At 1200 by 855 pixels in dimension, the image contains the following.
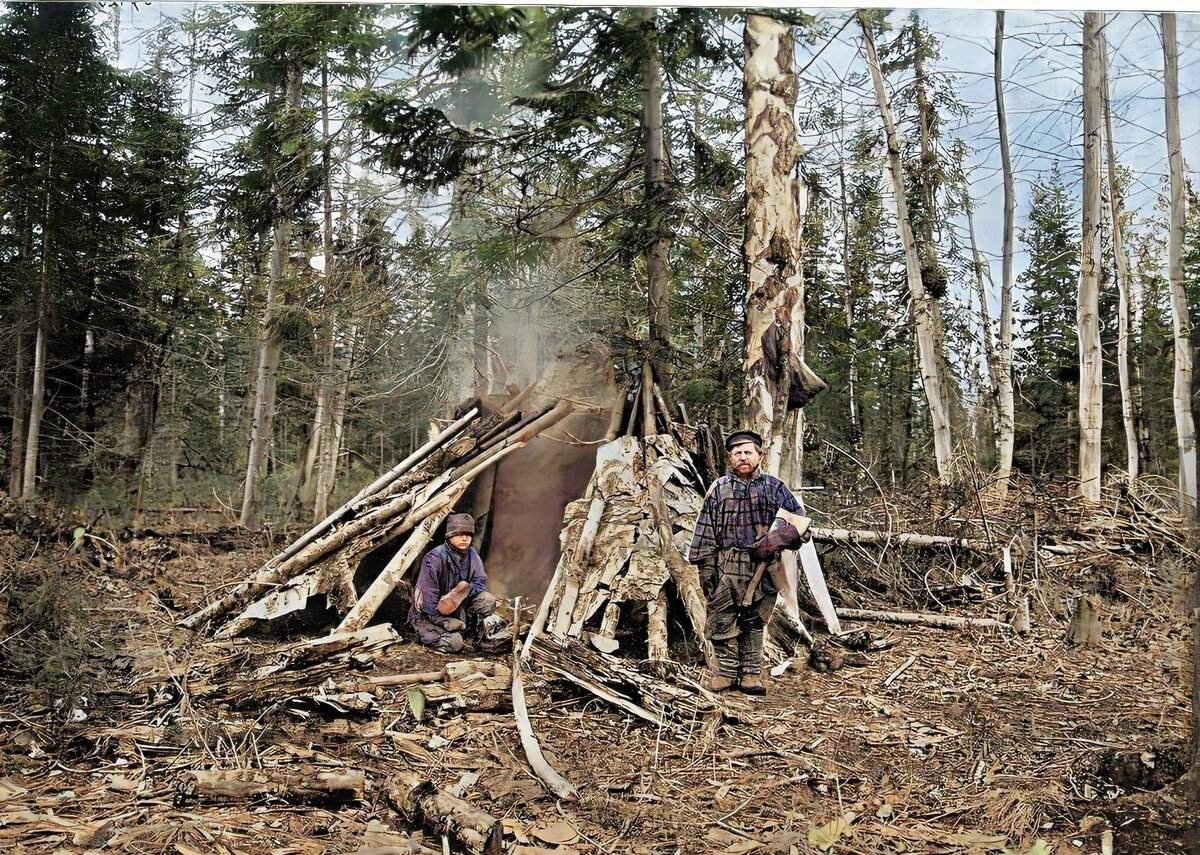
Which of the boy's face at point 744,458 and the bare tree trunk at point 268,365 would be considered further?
the boy's face at point 744,458

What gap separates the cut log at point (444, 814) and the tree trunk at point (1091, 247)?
2.96 meters

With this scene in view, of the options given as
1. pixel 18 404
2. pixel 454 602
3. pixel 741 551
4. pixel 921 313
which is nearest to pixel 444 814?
pixel 454 602

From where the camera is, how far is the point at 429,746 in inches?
124

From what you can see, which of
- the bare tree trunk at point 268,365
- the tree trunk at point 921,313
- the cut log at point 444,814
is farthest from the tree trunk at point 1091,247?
the bare tree trunk at point 268,365

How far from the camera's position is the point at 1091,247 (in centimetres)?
355

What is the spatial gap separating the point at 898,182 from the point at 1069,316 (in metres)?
0.94

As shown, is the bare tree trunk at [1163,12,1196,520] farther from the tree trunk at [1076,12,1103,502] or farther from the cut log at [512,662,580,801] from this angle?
the cut log at [512,662,580,801]

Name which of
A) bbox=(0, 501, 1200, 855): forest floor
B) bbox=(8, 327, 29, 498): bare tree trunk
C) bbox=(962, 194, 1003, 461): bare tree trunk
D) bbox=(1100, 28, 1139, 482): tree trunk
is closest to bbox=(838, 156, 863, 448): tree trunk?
bbox=(962, 194, 1003, 461): bare tree trunk

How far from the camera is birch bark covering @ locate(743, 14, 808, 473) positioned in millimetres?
3463

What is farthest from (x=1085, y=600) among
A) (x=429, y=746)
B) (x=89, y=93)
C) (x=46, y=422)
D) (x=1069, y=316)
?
(x=89, y=93)

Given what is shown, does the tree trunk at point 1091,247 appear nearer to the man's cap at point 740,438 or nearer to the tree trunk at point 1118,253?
the tree trunk at point 1118,253

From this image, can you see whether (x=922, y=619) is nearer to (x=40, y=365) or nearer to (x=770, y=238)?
(x=770, y=238)

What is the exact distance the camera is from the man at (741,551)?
339 cm

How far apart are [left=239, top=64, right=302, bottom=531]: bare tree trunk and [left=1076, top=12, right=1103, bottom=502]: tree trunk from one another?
11.0ft
